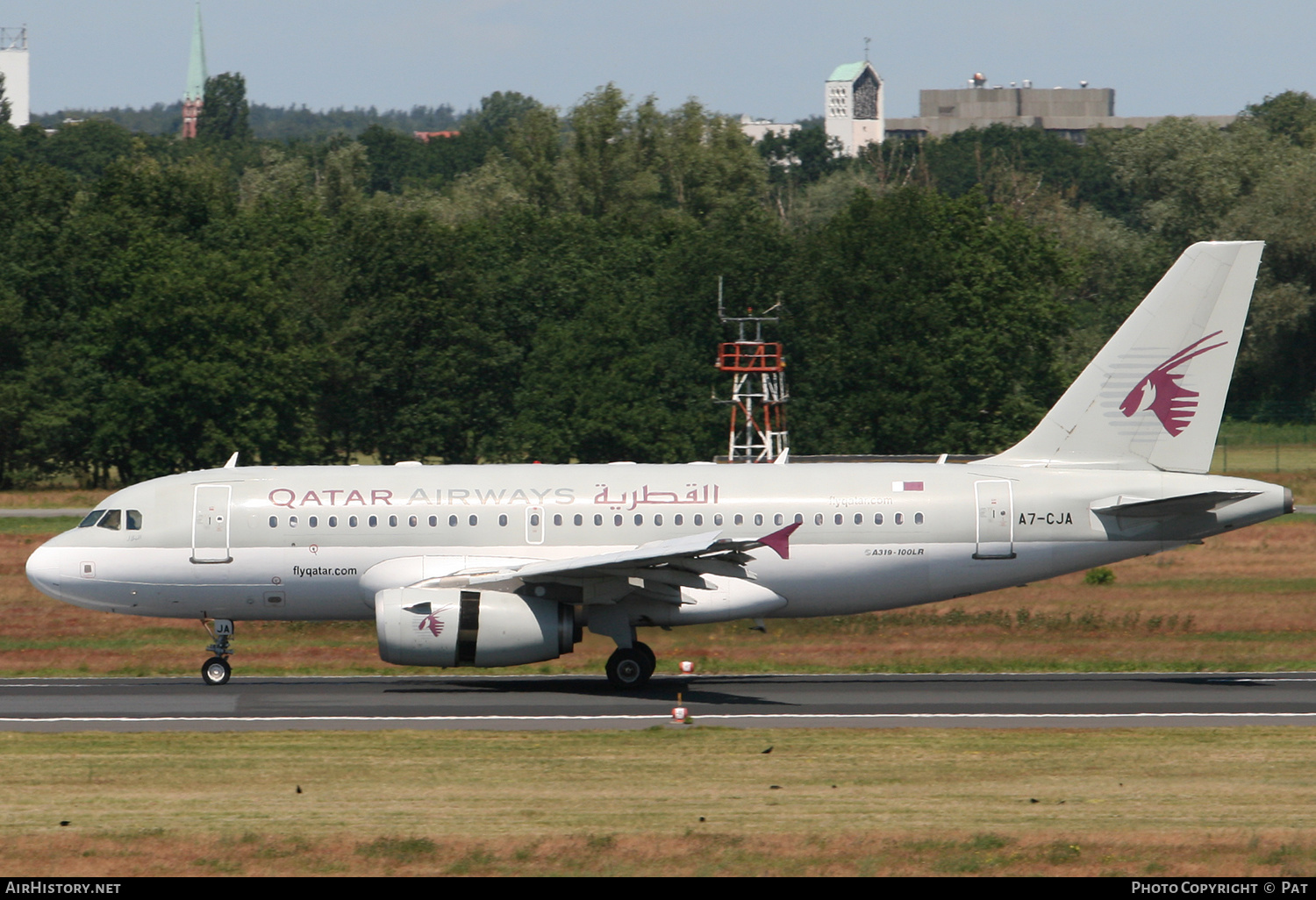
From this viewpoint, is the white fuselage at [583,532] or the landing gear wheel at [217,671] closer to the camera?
the white fuselage at [583,532]

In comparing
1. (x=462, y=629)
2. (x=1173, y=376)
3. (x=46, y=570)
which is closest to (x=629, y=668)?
(x=462, y=629)

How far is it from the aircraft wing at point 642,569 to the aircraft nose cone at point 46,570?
22.2ft

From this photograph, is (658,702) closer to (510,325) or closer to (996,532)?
(996,532)

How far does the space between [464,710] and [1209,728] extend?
38.6 ft

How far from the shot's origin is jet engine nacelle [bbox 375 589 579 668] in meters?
26.7

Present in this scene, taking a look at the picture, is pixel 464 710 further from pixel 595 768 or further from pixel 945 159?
pixel 945 159

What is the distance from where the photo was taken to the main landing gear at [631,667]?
93.1 feet

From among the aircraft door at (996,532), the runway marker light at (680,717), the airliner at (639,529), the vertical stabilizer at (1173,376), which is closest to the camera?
the runway marker light at (680,717)

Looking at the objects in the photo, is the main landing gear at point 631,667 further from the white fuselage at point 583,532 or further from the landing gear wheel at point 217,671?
the landing gear wheel at point 217,671

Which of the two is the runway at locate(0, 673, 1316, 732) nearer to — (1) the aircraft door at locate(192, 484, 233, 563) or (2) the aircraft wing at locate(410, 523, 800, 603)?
(2) the aircraft wing at locate(410, 523, 800, 603)

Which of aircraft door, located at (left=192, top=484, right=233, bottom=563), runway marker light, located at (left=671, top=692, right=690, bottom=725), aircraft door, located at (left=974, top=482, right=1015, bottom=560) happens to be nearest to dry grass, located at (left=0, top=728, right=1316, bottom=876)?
runway marker light, located at (left=671, top=692, right=690, bottom=725)

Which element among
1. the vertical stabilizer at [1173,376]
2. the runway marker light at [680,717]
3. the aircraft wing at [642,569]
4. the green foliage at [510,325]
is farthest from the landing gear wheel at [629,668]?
the green foliage at [510,325]

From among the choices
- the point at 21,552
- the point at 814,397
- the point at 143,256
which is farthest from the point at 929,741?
the point at 143,256

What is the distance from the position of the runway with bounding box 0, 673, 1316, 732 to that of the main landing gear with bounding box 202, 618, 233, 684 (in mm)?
332
